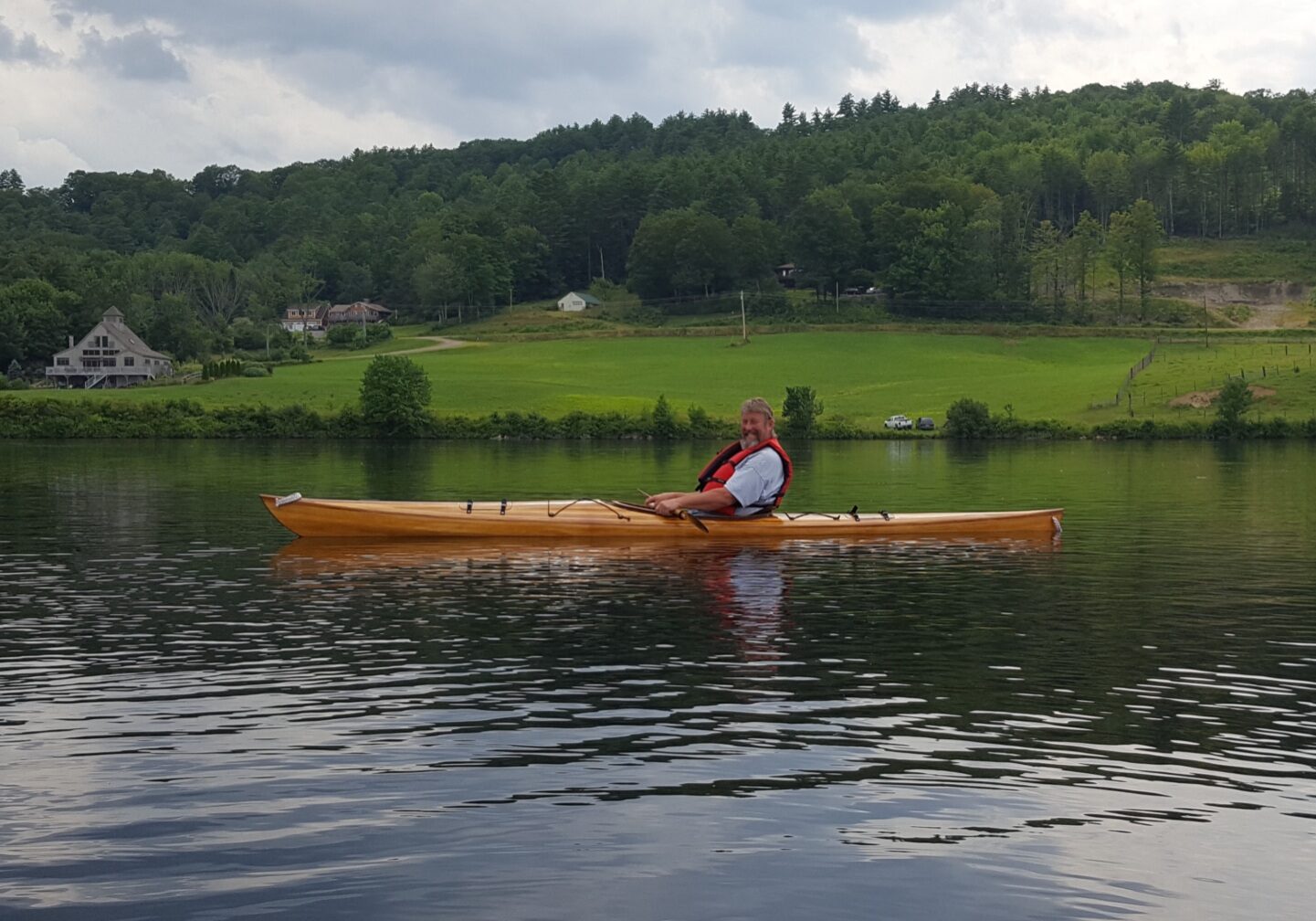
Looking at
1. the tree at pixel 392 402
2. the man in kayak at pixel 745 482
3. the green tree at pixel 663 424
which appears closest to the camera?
the man in kayak at pixel 745 482

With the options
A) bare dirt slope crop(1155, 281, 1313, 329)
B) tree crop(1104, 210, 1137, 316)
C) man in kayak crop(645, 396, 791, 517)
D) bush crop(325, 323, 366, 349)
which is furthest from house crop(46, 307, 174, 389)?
man in kayak crop(645, 396, 791, 517)

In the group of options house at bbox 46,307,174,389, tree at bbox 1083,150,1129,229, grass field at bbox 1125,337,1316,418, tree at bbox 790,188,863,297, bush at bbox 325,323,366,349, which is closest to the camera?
grass field at bbox 1125,337,1316,418

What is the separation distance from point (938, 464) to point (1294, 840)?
52664 millimetres

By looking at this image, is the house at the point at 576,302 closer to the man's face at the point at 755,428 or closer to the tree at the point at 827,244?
the tree at the point at 827,244

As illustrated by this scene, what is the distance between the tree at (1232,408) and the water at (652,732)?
6221 cm

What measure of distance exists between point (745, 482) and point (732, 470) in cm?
44

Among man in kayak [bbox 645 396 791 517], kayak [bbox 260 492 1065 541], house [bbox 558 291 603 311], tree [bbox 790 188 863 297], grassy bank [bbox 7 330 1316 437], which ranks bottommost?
kayak [bbox 260 492 1065 541]

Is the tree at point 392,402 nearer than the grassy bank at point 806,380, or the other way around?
the tree at point 392,402

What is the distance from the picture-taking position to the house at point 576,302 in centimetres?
17488

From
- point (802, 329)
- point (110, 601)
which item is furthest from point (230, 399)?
point (110, 601)

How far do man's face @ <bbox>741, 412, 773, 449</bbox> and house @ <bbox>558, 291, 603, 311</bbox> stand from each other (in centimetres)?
14766

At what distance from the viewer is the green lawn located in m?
98.9

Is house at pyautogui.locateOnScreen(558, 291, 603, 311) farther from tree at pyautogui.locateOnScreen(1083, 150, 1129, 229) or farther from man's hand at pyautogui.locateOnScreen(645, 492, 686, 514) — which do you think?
man's hand at pyautogui.locateOnScreen(645, 492, 686, 514)

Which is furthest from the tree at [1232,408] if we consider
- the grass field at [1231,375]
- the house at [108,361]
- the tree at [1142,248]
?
the house at [108,361]
